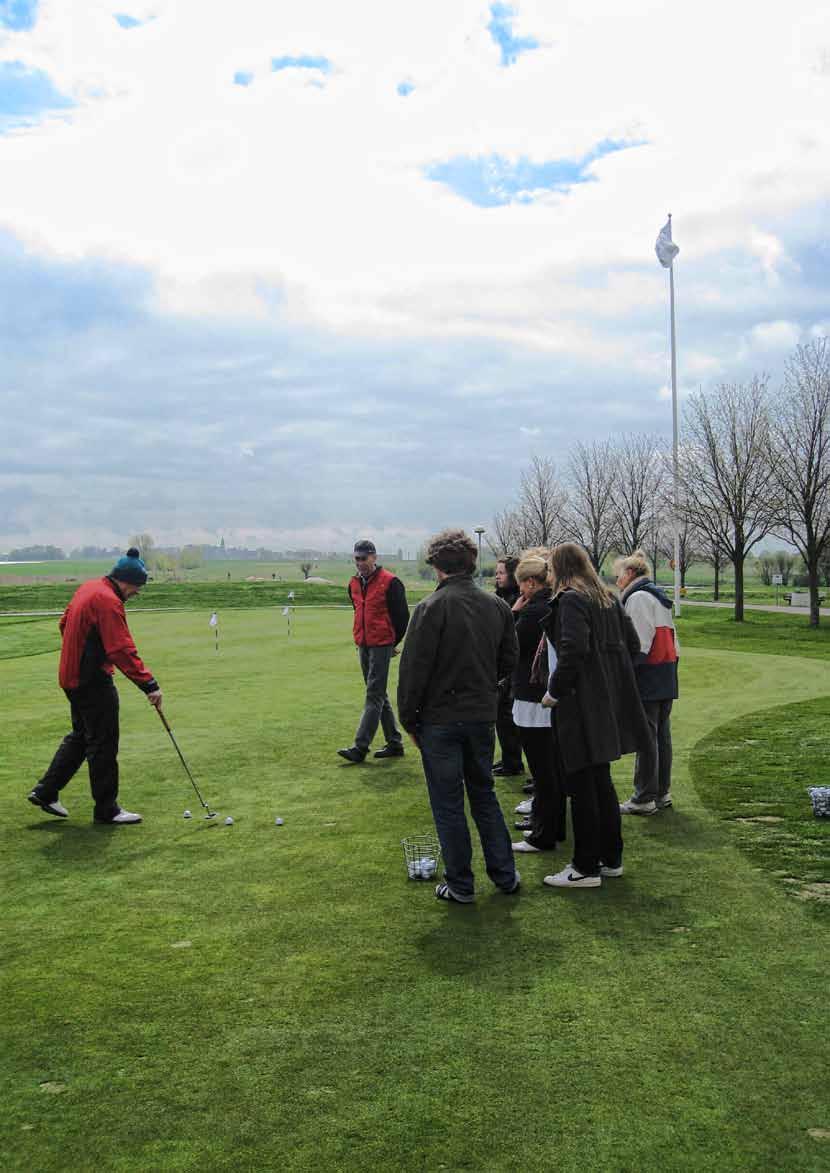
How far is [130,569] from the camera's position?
8359 millimetres

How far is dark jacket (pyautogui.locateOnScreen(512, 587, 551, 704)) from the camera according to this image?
785 cm

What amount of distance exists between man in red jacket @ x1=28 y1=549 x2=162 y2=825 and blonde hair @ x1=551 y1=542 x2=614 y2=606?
11.8ft

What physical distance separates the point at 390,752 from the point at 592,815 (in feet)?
16.5

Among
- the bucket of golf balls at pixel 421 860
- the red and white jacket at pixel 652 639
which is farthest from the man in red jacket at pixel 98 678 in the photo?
the red and white jacket at pixel 652 639

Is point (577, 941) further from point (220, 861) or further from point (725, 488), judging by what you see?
point (725, 488)

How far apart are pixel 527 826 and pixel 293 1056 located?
4.30m

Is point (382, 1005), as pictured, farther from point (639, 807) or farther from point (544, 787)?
point (639, 807)

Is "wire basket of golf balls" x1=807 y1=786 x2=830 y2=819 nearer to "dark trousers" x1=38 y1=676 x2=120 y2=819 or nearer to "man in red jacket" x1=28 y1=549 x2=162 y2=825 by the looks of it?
"man in red jacket" x1=28 y1=549 x2=162 y2=825

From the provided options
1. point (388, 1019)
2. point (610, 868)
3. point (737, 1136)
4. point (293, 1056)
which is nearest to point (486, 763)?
point (610, 868)

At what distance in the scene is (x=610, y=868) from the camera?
684 centimetres

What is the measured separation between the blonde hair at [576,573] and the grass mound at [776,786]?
88.2 inches

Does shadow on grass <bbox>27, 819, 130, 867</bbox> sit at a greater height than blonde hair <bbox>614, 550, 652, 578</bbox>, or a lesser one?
lesser

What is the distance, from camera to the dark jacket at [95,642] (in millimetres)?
8320

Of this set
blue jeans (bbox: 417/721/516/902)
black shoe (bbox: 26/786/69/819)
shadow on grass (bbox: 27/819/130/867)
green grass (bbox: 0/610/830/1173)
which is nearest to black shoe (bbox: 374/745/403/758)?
green grass (bbox: 0/610/830/1173)
